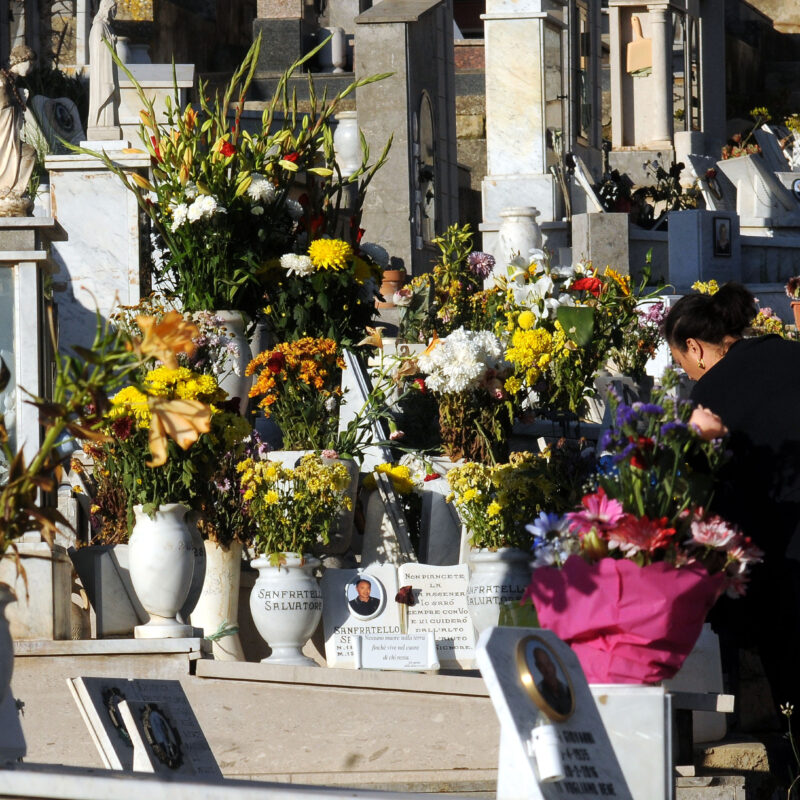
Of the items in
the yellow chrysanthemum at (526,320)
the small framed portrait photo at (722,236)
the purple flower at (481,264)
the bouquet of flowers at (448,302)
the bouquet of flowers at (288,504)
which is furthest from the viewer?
the small framed portrait photo at (722,236)

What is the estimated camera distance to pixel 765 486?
4406 millimetres

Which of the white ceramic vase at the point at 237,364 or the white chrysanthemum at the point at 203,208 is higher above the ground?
the white chrysanthemum at the point at 203,208

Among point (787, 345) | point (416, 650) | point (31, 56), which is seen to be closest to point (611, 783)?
point (787, 345)

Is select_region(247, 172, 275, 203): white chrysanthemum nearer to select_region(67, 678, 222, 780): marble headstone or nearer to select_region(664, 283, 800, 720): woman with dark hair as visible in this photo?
select_region(664, 283, 800, 720): woman with dark hair

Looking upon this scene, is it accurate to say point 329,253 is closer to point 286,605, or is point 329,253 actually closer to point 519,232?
point 286,605

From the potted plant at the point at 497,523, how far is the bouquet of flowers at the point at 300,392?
2.99ft

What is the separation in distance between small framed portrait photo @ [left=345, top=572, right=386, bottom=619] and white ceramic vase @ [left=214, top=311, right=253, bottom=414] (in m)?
1.37

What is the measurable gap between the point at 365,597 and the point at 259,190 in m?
2.06

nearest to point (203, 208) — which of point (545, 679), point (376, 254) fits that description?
point (376, 254)

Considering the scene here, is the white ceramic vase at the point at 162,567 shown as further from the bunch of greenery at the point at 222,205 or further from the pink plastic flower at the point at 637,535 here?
the pink plastic flower at the point at 637,535

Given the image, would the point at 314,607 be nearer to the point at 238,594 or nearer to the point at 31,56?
the point at 238,594

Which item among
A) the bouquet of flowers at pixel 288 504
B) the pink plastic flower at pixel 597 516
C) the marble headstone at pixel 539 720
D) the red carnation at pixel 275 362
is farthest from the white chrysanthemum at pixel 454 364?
the marble headstone at pixel 539 720

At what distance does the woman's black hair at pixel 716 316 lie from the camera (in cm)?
469

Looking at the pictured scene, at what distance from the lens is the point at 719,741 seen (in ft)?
15.7
